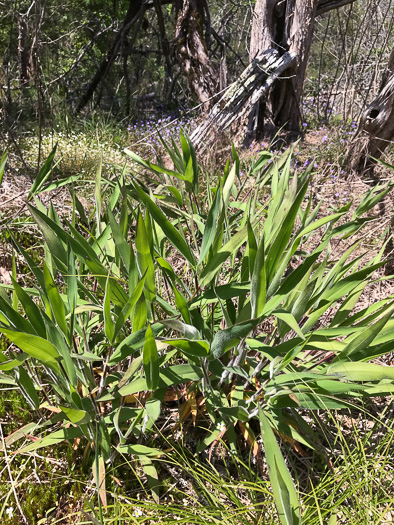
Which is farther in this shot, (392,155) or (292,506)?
(392,155)

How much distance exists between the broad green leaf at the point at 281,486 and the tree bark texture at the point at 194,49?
4.01m

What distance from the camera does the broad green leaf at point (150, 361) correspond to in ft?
2.71

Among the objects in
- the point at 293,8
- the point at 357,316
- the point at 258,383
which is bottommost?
the point at 258,383

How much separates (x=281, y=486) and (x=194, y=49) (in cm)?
445

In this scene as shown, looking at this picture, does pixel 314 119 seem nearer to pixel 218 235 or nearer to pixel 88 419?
pixel 218 235

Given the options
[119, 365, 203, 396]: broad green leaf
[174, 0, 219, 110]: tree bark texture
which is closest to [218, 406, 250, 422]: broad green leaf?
[119, 365, 203, 396]: broad green leaf

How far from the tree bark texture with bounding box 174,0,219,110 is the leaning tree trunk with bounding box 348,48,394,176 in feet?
5.81

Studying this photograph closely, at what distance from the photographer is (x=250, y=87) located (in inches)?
136

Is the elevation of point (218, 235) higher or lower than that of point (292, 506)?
higher

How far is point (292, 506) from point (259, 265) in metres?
0.46

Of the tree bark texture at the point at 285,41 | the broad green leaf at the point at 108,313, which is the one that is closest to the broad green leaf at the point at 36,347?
the broad green leaf at the point at 108,313

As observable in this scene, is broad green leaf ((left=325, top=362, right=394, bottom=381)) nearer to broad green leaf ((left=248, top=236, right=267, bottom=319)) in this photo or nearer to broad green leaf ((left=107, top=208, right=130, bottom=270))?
broad green leaf ((left=248, top=236, right=267, bottom=319))

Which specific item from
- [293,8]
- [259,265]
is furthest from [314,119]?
[259,265]

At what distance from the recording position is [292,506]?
80 centimetres
